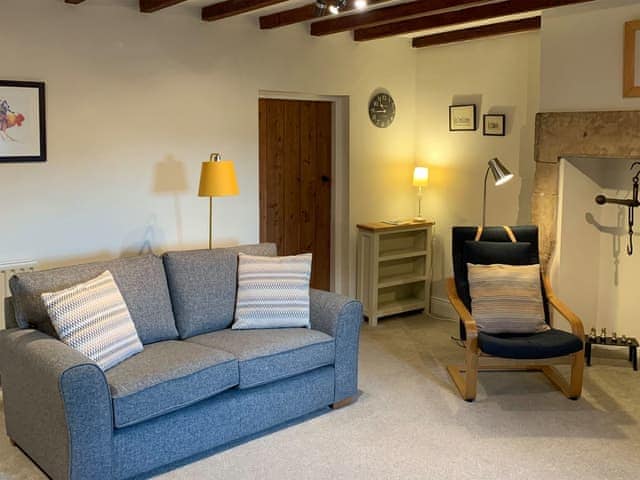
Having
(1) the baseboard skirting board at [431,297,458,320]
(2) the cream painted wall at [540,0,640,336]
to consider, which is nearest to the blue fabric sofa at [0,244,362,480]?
(2) the cream painted wall at [540,0,640,336]

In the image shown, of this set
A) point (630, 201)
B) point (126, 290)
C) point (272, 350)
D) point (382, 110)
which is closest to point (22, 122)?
point (126, 290)

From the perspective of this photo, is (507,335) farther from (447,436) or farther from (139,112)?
(139,112)

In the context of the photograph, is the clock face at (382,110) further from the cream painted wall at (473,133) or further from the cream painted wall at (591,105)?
the cream painted wall at (591,105)

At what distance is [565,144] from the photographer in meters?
4.78

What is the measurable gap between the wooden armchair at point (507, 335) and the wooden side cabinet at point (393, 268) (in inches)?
43.6

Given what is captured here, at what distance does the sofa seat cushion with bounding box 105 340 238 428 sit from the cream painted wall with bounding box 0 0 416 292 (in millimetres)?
1264

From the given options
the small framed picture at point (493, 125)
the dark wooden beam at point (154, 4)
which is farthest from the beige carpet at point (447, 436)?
the dark wooden beam at point (154, 4)

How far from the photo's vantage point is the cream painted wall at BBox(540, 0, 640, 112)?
4410 millimetres

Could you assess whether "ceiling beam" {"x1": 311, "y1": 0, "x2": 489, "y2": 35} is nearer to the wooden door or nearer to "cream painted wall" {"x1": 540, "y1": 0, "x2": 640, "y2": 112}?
the wooden door

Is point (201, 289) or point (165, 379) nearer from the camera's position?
point (165, 379)

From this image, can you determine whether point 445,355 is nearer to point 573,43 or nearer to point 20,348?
point 573,43

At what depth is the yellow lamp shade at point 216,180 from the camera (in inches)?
177

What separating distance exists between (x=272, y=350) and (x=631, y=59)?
8.80 ft

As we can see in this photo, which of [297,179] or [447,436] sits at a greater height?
[297,179]
